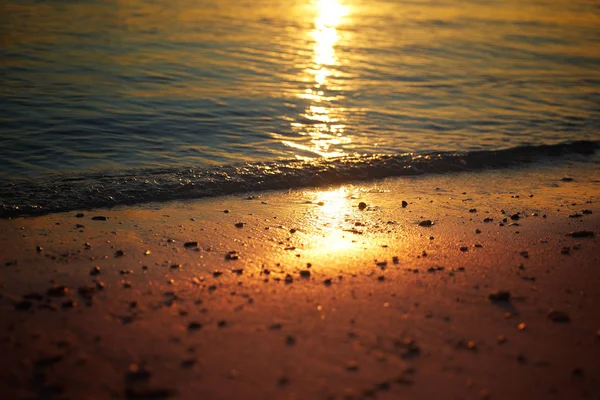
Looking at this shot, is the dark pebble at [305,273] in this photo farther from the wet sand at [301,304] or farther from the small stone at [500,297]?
the small stone at [500,297]

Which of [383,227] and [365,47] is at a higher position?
[365,47]

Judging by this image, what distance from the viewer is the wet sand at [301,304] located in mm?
3676

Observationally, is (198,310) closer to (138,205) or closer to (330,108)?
(138,205)

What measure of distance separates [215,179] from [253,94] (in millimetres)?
6047

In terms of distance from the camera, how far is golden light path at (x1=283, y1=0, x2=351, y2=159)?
10844 millimetres

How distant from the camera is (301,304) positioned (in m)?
4.59

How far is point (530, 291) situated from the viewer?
4.84 metres

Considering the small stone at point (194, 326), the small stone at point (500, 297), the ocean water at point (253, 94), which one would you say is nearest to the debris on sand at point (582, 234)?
the small stone at point (500, 297)

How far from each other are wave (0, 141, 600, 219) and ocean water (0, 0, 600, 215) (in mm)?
37

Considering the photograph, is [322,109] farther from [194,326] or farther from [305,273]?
[194,326]

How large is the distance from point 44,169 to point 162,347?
19.2 ft

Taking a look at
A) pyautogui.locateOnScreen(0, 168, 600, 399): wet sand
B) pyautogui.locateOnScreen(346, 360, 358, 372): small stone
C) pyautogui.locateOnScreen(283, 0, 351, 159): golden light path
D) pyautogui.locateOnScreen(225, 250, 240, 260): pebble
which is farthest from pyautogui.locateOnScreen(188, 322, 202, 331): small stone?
pyautogui.locateOnScreen(283, 0, 351, 159): golden light path

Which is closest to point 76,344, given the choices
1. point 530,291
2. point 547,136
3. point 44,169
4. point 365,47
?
point 530,291

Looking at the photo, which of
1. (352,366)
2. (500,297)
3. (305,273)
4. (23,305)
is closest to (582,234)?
(500,297)
